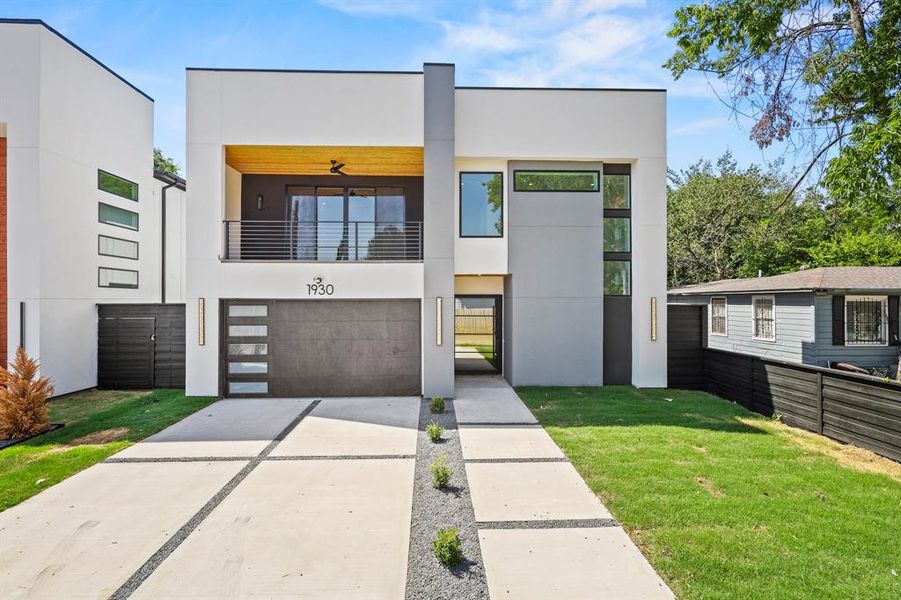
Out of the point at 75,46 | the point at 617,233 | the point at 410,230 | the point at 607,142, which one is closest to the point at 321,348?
the point at 410,230

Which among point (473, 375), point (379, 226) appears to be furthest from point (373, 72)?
point (473, 375)

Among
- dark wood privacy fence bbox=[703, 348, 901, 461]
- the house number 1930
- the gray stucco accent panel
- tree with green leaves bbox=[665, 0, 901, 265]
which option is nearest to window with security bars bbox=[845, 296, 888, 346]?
tree with green leaves bbox=[665, 0, 901, 265]

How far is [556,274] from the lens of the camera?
33.7ft

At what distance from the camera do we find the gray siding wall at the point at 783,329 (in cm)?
1152

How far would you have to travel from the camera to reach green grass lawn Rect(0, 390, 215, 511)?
204 inches

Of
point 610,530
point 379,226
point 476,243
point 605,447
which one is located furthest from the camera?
point 379,226

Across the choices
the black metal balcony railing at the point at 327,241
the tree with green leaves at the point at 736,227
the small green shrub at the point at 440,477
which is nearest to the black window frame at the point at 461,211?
the black metal balcony railing at the point at 327,241

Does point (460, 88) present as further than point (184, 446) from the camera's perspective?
Yes

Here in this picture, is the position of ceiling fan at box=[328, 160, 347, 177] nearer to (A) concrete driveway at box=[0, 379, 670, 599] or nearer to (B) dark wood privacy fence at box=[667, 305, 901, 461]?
(A) concrete driveway at box=[0, 379, 670, 599]

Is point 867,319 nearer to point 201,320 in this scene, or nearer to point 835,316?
point 835,316

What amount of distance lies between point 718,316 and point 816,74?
952cm

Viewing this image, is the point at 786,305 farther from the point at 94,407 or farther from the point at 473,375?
the point at 94,407

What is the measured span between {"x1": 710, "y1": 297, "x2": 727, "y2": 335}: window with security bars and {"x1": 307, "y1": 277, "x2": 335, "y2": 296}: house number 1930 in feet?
44.4

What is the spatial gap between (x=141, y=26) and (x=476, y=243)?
29.8 ft
